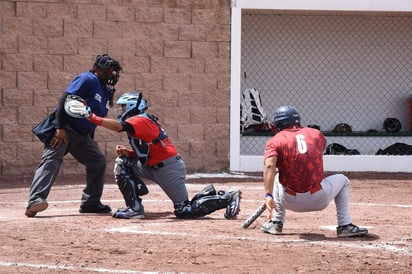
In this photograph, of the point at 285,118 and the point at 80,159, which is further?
the point at 80,159

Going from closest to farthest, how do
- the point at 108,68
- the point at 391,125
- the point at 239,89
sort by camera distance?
1. the point at 108,68
2. the point at 239,89
3. the point at 391,125

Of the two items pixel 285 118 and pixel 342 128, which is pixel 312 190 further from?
pixel 342 128

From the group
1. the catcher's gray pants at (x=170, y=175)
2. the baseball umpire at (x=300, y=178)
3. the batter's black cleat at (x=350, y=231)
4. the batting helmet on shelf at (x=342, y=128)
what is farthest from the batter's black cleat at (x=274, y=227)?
the batting helmet on shelf at (x=342, y=128)

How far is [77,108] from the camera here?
916 cm

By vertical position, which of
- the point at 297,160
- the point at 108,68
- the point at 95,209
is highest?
the point at 108,68

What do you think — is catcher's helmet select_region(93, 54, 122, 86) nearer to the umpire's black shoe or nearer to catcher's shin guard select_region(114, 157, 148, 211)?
catcher's shin guard select_region(114, 157, 148, 211)

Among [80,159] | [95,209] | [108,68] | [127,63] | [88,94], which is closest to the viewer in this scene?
[88,94]

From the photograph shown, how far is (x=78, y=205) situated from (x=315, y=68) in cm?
797

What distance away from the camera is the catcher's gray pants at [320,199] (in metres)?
8.15

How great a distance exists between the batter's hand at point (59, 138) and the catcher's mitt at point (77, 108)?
0.50 m

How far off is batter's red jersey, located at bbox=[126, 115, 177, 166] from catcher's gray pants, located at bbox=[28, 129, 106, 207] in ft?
3.26

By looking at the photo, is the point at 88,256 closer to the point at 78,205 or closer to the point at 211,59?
the point at 78,205

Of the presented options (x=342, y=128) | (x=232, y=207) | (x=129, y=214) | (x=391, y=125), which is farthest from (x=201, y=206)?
(x=391, y=125)

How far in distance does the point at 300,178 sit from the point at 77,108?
2.42m
